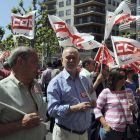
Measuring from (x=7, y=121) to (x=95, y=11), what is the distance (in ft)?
151

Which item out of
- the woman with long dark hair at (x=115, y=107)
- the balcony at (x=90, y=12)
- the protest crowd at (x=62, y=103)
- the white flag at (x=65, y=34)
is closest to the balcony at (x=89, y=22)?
the balcony at (x=90, y=12)

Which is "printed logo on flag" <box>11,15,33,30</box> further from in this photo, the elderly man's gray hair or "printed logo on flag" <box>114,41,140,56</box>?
the elderly man's gray hair

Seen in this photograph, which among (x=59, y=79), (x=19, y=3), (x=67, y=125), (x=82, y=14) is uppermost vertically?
(x=82, y=14)

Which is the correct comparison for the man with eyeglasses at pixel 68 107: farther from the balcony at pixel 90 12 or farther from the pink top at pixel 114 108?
the balcony at pixel 90 12

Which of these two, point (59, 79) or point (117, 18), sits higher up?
point (117, 18)

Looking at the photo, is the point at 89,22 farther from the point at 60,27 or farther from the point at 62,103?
the point at 62,103

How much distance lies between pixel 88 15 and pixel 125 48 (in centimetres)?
4353

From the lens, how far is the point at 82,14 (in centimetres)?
4506

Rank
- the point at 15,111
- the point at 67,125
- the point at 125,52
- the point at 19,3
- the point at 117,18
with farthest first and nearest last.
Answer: the point at 19,3
the point at 117,18
the point at 125,52
the point at 67,125
the point at 15,111

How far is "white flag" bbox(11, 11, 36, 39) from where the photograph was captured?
5.68 metres

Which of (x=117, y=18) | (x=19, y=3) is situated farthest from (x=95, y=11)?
(x=117, y=18)

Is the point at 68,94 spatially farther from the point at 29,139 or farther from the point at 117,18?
the point at 117,18

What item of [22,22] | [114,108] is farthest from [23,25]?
[114,108]

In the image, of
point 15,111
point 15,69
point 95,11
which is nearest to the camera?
point 15,111
